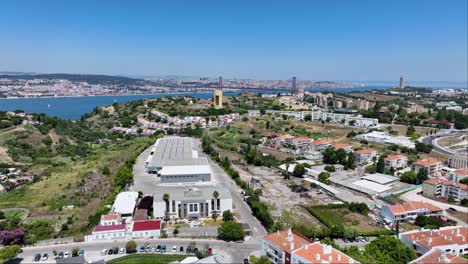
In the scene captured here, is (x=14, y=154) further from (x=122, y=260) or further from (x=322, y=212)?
(x=322, y=212)

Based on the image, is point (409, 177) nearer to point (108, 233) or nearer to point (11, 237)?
point (108, 233)

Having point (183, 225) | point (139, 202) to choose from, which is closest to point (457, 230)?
point (183, 225)

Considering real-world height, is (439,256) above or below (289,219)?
above

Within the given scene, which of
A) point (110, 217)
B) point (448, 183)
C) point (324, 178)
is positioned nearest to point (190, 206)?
point (110, 217)

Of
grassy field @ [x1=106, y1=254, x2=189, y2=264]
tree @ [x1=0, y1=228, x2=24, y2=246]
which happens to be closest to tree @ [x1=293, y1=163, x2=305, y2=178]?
grassy field @ [x1=106, y1=254, x2=189, y2=264]

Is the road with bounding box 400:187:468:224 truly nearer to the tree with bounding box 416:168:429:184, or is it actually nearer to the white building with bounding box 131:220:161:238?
the tree with bounding box 416:168:429:184

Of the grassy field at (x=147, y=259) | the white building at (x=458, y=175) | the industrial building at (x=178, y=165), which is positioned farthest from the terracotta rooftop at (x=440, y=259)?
the white building at (x=458, y=175)

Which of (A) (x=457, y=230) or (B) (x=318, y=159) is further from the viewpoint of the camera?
(B) (x=318, y=159)
